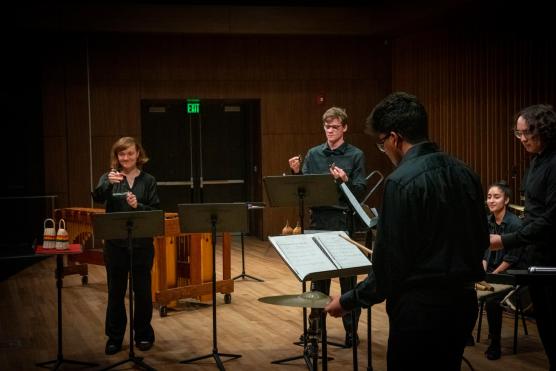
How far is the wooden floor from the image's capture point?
4.89 m

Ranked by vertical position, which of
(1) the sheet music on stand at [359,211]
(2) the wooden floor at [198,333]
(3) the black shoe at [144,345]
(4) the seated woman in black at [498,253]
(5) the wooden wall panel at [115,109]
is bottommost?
(2) the wooden floor at [198,333]

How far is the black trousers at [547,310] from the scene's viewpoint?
294cm

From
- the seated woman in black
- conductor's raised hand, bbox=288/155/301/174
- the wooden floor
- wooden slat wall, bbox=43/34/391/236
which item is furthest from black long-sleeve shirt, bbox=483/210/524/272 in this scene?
wooden slat wall, bbox=43/34/391/236

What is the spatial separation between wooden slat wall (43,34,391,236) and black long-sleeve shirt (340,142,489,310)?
886 centimetres

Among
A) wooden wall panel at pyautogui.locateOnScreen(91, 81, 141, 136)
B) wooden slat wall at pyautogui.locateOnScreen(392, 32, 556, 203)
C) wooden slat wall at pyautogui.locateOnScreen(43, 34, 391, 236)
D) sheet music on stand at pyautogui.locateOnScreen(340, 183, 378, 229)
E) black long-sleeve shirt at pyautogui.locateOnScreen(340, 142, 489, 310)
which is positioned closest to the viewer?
black long-sleeve shirt at pyautogui.locateOnScreen(340, 142, 489, 310)

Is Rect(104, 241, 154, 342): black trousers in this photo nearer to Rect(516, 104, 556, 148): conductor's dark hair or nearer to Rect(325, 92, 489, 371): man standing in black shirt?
Rect(516, 104, 556, 148): conductor's dark hair

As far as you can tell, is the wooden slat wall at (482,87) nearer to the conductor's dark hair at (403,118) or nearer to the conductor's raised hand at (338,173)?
the conductor's raised hand at (338,173)

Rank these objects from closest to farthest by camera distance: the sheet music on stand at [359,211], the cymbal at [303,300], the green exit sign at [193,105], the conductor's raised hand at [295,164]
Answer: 1. the cymbal at [303,300]
2. the sheet music on stand at [359,211]
3. the conductor's raised hand at [295,164]
4. the green exit sign at [193,105]

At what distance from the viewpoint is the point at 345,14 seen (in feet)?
35.8

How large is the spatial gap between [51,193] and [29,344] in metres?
5.41

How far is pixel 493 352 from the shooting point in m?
4.88

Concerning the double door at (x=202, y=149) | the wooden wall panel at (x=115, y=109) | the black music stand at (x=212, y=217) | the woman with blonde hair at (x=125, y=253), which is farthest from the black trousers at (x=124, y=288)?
the double door at (x=202, y=149)

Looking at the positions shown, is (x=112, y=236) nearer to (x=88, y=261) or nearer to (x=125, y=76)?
(x=88, y=261)

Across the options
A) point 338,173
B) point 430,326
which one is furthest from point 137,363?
point 430,326
